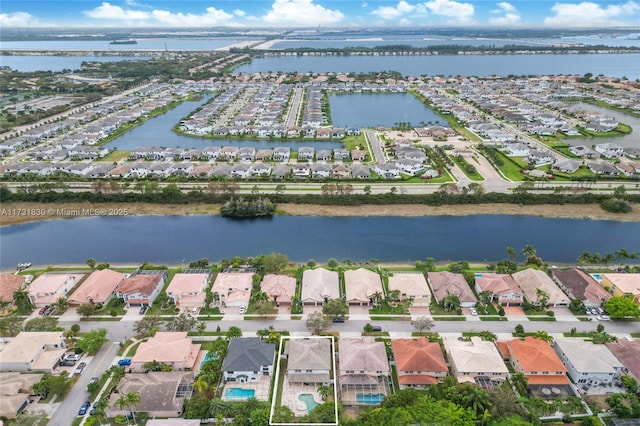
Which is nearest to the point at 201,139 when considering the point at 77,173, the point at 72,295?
the point at 77,173

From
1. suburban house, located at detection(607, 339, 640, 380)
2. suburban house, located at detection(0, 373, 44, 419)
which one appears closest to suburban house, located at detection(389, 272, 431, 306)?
suburban house, located at detection(607, 339, 640, 380)

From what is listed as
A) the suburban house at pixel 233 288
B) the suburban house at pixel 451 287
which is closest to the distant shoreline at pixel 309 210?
the suburban house at pixel 451 287

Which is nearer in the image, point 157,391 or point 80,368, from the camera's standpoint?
point 157,391

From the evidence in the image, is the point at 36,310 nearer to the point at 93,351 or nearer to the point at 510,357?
the point at 93,351

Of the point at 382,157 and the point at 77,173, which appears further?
the point at 382,157

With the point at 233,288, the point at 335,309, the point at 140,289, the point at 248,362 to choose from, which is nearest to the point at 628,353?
the point at 335,309

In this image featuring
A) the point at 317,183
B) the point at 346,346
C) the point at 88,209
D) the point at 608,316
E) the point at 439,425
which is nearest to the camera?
the point at 439,425

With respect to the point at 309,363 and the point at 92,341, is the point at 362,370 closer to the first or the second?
the point at 309,363
